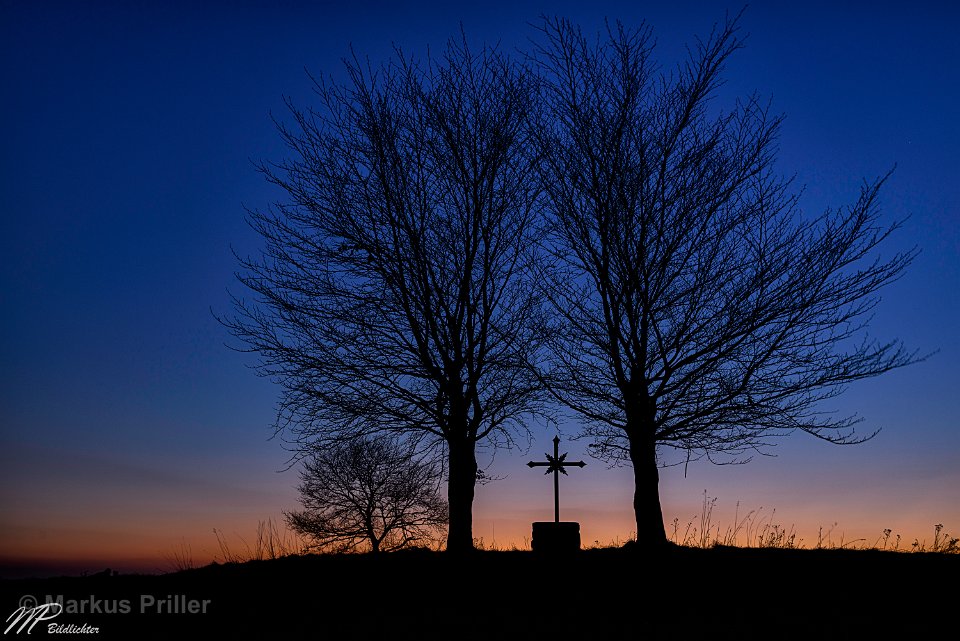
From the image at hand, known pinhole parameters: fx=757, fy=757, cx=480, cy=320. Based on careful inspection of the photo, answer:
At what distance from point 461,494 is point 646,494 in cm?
316

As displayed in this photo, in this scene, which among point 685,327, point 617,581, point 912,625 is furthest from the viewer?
point 685,327

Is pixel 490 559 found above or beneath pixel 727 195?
beneath

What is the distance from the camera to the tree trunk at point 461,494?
13055 mm

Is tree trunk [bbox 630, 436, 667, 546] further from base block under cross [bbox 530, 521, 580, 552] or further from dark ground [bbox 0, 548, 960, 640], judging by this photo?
base block under cross [bbox 530, 521, 580, 552]

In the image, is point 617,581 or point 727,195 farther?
point 727,195

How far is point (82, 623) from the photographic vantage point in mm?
9594

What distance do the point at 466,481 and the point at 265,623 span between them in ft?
16.1

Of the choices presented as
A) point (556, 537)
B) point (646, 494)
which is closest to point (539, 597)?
point (556, 537)

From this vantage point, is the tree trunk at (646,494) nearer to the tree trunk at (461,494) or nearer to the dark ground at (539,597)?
the dark ground at (539,597)

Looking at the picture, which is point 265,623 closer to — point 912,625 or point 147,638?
point 147,638

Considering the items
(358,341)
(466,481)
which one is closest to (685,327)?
(466,481)

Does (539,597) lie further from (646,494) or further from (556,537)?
(646,494)

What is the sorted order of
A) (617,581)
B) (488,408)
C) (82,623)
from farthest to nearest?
(488,408) < (617,581) < (82,623)

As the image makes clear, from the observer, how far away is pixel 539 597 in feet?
33.1
